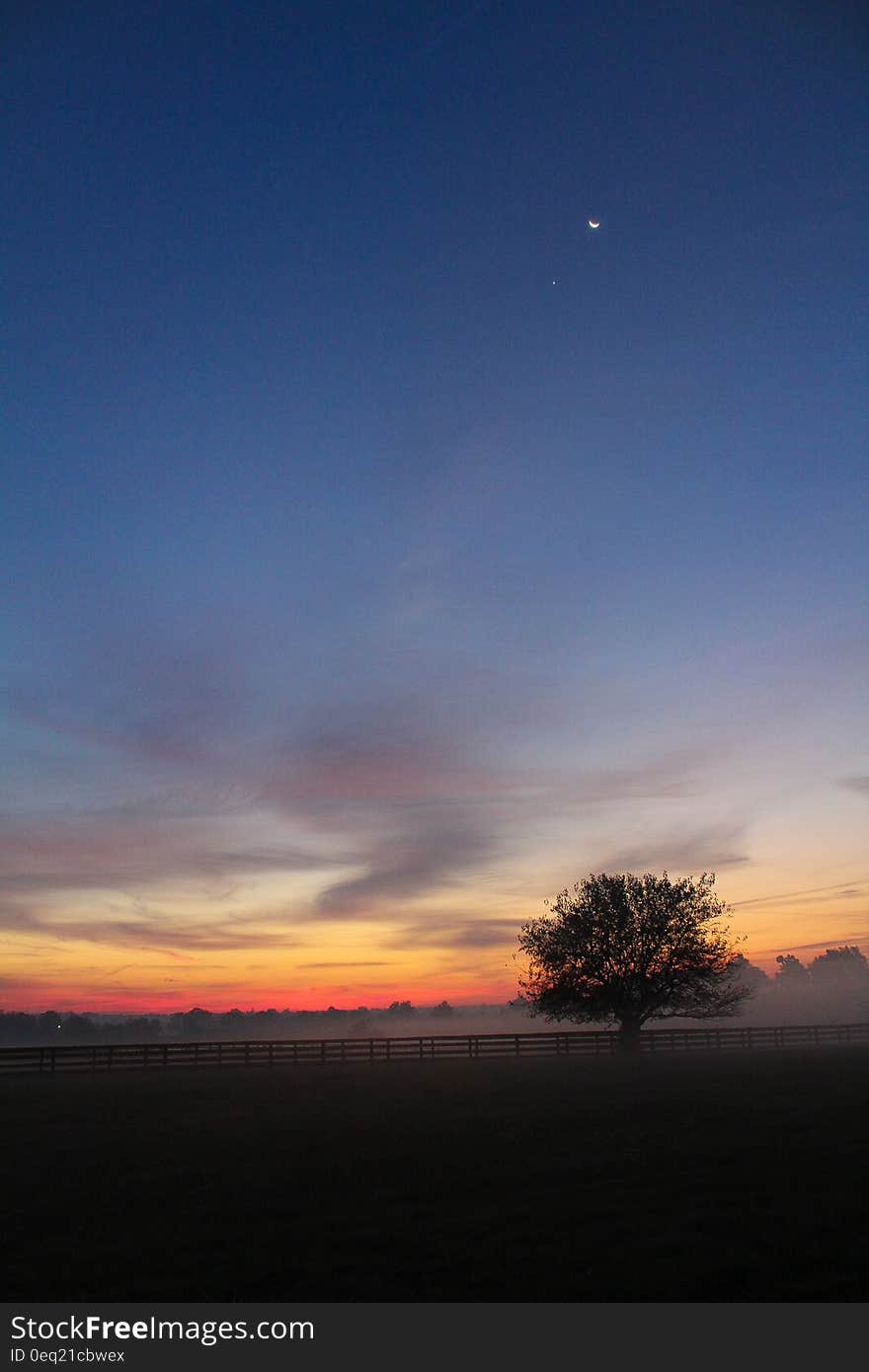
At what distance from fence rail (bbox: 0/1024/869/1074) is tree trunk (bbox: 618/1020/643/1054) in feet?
3.19

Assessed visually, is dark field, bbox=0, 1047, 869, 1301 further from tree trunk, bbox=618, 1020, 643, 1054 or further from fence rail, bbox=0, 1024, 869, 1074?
tree trunk, bbox=618, 1020, 643, 1054

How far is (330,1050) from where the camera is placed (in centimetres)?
4347

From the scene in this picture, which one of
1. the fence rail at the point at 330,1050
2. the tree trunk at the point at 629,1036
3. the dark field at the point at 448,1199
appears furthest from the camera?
the tree trunk at the point at 629,1036

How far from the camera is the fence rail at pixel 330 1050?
39.6 metres

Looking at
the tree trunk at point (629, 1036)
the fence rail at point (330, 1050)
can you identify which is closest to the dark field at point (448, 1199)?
the fence rail at point (330, 1050)

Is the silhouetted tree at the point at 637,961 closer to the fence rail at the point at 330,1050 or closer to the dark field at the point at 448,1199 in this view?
the fence rail at the point at 330,1050

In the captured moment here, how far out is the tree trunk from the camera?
1828 inches

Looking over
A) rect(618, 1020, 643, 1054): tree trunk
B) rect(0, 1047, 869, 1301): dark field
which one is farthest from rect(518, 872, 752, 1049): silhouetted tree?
rect(0, 1047, 869, 1301): dark field

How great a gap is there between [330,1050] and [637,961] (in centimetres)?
1665

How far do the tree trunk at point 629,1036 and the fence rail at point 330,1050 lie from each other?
97 cm

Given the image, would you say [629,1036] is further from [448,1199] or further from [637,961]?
[448,1199]
